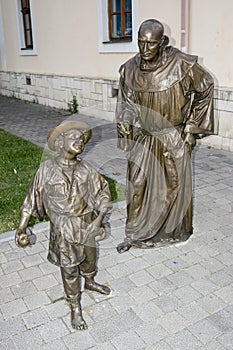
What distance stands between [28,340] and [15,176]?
3.70 meters

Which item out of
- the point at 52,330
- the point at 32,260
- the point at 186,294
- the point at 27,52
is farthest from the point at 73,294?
the point at 27,52

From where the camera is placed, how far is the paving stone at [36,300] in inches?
122

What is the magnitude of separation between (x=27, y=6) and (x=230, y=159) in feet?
32.7

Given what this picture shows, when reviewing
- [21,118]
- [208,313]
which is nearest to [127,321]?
[208,313]

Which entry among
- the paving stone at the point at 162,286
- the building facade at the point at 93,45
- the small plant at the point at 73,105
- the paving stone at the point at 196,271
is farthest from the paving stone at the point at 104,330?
the small plant at the point at 73,105

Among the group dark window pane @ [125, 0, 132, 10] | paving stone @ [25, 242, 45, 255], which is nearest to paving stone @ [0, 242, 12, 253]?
paving stone @ [25, 242, 45, 255]

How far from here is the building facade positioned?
23.1ft

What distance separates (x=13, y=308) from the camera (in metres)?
3.08

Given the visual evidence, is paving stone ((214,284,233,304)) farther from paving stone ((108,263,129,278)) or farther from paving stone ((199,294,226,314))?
paving stone ((108,263,129,278))

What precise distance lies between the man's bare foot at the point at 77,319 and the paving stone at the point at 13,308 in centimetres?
42

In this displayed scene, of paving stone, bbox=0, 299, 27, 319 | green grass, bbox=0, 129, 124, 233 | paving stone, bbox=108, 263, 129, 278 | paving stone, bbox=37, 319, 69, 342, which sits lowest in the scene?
paving stone, bbox=0, 299, 27, 319

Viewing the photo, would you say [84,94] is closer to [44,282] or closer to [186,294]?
[44,282]

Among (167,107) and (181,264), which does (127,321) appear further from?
(167,107)

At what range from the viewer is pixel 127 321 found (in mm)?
2887
